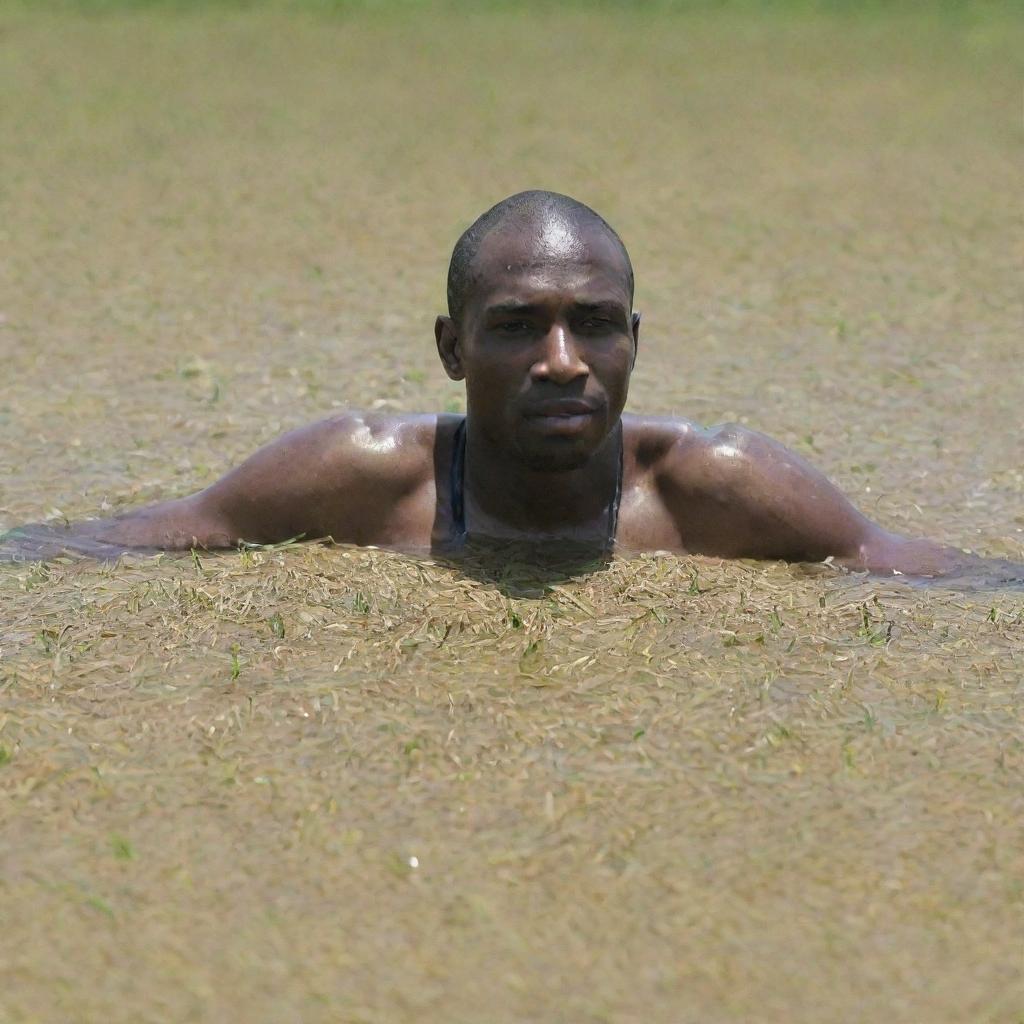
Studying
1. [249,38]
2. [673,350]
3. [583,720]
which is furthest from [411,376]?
[249,38]

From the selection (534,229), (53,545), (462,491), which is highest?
(534,229)

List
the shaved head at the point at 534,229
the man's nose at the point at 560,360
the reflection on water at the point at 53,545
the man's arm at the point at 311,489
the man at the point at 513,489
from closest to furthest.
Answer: the man's nose at the point at 560,360 < the shaved head at the point at 534,229 < the man at the point at 513,489 < the man's arm at the point at 311,489 < the reflection on water at the point at 53,545

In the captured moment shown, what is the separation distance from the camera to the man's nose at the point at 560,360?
4.07m

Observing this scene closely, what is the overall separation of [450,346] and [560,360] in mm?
476

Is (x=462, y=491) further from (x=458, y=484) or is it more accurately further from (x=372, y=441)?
(x=372, y=441)

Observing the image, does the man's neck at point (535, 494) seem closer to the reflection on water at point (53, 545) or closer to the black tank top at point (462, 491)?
the black tank top at point (462, 491)

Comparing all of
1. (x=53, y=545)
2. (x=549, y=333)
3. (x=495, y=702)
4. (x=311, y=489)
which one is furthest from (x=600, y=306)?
(x=53, y=545)

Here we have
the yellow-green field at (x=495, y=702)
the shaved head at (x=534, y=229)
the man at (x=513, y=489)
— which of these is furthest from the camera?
the man at (x=513, y=489)

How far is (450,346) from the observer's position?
4480mm

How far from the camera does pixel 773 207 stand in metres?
9.30

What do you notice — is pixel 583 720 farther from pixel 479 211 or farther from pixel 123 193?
pixel 123 193

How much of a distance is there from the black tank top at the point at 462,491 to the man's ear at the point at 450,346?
0.19m

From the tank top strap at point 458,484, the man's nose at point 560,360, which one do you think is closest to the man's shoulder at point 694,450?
the tank top strap at point 458,484

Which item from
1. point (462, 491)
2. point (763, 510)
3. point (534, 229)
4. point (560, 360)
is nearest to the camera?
point (560, 360)
